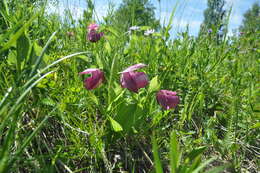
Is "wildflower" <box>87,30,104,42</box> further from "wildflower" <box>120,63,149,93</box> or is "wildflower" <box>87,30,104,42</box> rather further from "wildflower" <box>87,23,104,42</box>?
"wildflower" <box>120,63,149,93</box>

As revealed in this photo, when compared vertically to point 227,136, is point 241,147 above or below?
below

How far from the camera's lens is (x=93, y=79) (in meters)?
1.04

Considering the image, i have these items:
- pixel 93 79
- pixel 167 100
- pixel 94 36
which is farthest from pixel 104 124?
pixel 94 36

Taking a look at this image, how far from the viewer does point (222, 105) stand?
1544 mm

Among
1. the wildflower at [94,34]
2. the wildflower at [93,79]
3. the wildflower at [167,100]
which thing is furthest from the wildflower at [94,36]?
the wildflower at [167,100]

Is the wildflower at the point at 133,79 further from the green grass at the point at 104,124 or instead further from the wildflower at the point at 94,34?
the wildflower at the point at 94,34

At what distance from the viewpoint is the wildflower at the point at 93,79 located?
40.6 inches

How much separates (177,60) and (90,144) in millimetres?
1031

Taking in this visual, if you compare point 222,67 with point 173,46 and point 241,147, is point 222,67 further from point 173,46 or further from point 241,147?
point 241,147

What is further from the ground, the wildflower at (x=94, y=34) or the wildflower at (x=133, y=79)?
the wildflower at (x=94, y=34)

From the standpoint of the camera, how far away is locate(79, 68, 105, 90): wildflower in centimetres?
103

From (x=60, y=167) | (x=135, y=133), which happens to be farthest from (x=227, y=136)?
(x=60, y=167)

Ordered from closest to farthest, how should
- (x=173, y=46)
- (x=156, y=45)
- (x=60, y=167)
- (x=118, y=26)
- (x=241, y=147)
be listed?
(x=60, y=167), (x=241, y=147), (x=156, y=45), (x=118, y=26), (x=173, y=46)

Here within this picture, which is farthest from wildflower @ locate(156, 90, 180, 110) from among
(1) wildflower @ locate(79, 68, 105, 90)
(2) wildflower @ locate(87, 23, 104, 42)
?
(2) wildflower @ locate(87, 23, 104, 42)
